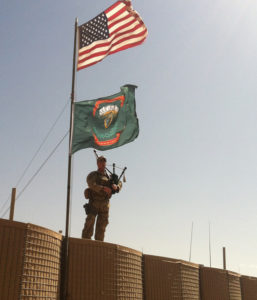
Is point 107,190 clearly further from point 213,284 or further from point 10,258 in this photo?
point 213,284

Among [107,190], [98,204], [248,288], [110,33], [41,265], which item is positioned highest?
[110,33]

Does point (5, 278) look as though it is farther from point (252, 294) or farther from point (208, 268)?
point (252, 294)

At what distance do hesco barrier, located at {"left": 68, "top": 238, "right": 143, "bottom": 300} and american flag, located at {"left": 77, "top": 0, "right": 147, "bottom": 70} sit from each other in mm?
4033

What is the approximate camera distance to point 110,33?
9.21m

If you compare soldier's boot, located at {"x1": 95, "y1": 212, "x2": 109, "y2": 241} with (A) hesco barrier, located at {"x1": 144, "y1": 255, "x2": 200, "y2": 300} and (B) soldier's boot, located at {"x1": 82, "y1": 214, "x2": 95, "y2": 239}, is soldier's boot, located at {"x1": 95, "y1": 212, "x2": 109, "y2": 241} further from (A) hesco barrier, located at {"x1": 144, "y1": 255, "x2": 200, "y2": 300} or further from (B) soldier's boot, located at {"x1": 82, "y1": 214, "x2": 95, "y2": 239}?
(A) hesco barrier, located at {"x1": 144, "y1": 255, "x2": 200, "y2": 300}

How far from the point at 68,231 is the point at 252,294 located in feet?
27.1

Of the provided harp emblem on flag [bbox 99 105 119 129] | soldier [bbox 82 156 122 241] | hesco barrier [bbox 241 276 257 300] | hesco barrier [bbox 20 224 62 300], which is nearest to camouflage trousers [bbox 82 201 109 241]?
soldier [bbox 82 156 122 241]

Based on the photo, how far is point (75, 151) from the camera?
8000mm

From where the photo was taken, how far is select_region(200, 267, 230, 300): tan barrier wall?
33.5ft

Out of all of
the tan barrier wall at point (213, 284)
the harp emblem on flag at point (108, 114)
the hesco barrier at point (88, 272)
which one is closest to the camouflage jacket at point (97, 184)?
the harp emblem on flag at point (108, 114)

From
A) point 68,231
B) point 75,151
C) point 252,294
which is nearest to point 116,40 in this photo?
point 75,151

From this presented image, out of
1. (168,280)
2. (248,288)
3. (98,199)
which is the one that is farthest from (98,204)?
(248,288)

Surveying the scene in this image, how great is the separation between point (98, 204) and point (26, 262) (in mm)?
3345

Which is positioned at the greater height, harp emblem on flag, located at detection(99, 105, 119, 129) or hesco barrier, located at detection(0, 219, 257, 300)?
harp emblem on flag, located at detection(99, 105, 119, 129)
